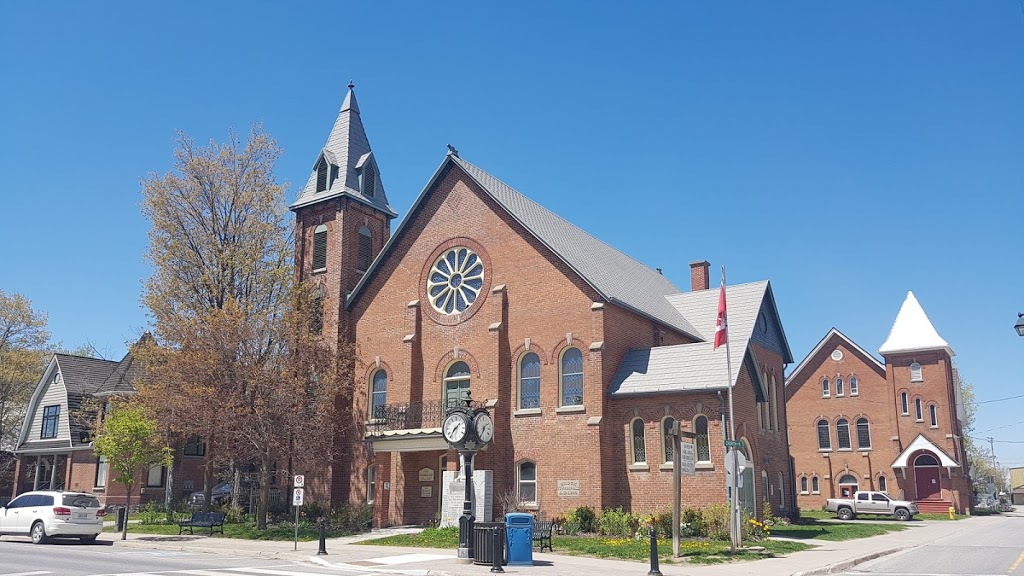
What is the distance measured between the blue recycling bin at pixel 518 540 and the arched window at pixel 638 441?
1007 centimetres

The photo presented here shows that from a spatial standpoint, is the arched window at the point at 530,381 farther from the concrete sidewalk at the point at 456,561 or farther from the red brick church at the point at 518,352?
the concrete sidewalk at the point at 456,561

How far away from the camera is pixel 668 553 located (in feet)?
70.5

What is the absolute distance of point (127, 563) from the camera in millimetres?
18938

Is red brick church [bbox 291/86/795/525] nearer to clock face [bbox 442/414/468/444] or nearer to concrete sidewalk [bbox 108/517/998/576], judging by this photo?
concrete sidewalk [bbox 108/517/998/576]

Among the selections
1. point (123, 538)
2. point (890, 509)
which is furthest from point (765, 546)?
point (890, 509)

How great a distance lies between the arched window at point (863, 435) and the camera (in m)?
54.8

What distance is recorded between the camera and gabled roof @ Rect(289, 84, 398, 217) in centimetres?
3747

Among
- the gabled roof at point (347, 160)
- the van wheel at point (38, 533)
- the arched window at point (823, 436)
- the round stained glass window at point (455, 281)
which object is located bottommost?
the van wheel at point (38, 533)

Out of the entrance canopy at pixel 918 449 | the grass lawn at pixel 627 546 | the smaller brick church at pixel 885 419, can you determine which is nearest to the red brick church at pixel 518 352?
the grass lawn at pixel 627 546

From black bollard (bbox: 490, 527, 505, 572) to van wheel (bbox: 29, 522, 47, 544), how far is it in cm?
1470

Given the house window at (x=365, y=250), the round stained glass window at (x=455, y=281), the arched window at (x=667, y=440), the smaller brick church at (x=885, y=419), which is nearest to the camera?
the arched window at (x=667, y=440)

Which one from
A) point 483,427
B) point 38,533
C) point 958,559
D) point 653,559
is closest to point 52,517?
point 38,533

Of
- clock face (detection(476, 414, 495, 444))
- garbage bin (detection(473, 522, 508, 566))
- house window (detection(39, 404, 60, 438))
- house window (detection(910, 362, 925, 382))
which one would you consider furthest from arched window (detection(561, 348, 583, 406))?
house window (detection(910, 362, 925, 382))

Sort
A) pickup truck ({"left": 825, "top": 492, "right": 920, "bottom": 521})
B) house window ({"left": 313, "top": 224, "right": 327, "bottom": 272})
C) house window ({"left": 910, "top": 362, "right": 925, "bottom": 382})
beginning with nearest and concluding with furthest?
house window ({"left": 313, "top": 224, "right": 327, "bottom": 272})
pickup truck ({"left": 825, "top": 492, "right": 920, "bottom": 521})
house window ({"left": 910, "top": 362, "right": 925, "bottom": 382})
